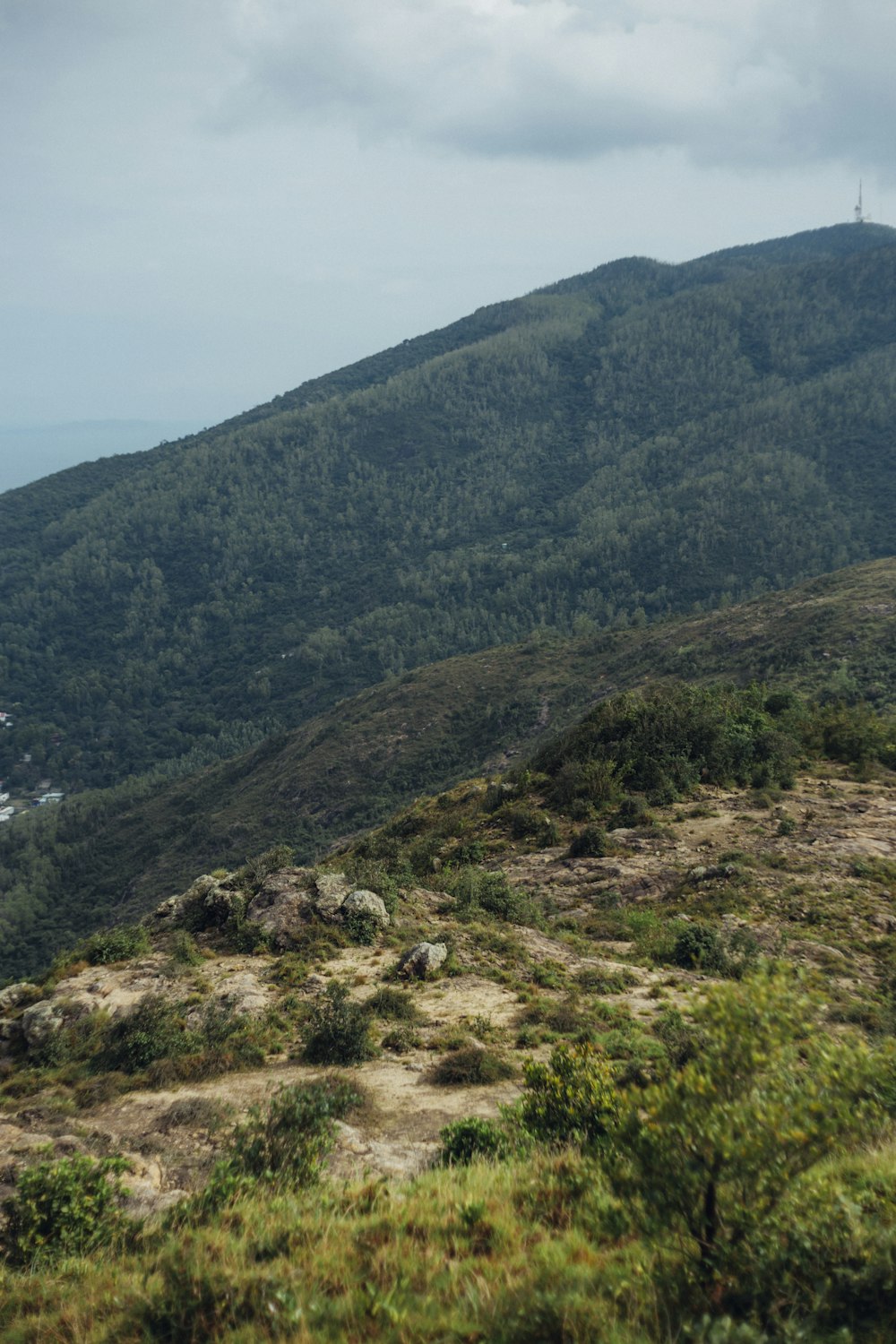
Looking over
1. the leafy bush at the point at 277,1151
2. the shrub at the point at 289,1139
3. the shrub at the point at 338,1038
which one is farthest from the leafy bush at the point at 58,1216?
the shrub at the point at 338,1038

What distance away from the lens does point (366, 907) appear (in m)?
17.6

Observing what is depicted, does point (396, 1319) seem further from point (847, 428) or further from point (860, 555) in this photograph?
point (847, 428)

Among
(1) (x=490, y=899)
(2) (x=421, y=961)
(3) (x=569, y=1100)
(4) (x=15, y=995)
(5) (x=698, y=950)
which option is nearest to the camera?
(3) (x=569, y=1100)

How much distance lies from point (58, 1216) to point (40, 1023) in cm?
635

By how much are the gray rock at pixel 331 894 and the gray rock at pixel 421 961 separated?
2266 mm

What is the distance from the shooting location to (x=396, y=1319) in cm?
550

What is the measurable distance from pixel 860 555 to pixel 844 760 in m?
138

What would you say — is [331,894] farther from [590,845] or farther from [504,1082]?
[590,845]

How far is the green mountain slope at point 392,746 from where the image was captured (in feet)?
197

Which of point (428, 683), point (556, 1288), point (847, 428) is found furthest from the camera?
point (847, 428)

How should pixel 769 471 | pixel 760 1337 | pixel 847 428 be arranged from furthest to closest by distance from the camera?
pixel 847 428 < pixel 769 471 < pixel 760 1337

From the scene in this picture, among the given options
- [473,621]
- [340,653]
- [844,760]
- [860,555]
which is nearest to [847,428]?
[860,555]

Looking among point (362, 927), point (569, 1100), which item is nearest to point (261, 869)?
point (362, 927)

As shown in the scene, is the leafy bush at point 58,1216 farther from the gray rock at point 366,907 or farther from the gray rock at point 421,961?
the gray rock at point 366,907
